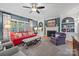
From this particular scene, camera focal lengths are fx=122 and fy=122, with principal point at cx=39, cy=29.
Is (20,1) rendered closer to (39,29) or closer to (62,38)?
(39,29)

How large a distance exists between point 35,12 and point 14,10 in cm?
39

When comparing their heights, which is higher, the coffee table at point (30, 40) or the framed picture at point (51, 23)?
the framed picture at point (51, 23)

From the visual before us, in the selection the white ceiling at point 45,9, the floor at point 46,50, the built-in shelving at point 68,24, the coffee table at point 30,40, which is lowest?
the floor at point 46,50

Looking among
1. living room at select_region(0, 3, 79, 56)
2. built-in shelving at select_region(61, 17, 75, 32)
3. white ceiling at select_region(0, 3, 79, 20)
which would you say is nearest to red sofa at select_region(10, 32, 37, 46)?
living room at select_region(0, 3, 79, 56)

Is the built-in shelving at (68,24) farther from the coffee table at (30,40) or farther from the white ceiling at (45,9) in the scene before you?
Result: the coffee table at (30,40)

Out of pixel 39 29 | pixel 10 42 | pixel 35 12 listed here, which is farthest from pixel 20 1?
pixel 10 42

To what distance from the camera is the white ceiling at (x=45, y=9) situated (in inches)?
88.7

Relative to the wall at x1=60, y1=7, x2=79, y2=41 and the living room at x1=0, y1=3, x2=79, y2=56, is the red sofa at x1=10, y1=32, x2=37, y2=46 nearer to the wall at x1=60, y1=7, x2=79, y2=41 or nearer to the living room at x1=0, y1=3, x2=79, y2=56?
the living room at x1=0, y1=3, x2=79, y2=56

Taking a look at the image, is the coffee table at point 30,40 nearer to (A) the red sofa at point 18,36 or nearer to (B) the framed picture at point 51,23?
(A) the red sofa at point 18,36

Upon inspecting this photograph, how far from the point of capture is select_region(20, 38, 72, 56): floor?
90.4 inches

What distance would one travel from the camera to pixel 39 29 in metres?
2.33

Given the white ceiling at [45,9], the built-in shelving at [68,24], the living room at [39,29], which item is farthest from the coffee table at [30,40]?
the built-in shelving at [68,24]

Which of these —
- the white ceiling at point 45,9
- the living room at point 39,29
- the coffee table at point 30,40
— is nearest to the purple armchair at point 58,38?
the living room at point 39,29

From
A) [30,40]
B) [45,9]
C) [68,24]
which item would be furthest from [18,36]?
[68,24]
